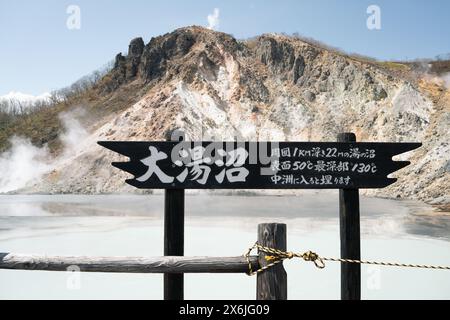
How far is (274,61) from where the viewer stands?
49.9 m

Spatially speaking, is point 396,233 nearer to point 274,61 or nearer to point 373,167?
point 373,167

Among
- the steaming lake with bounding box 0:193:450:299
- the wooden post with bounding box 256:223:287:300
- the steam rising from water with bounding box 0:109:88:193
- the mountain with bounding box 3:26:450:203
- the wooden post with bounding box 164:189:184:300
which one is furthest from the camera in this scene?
the steam rising from water with bounding box 0:109:88:193

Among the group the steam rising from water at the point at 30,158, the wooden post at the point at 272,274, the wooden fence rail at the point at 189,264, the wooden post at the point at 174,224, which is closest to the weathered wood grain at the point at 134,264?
the wooden fence rail at the point at 189,264

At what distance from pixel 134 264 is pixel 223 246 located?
7.23m

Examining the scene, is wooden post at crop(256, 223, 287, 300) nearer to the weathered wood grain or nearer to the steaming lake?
the weathered wood grain

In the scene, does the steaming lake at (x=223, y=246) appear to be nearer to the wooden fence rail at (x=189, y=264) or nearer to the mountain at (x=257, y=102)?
the wooden fence rail at (x=189, y=264)

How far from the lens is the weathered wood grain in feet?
9.89

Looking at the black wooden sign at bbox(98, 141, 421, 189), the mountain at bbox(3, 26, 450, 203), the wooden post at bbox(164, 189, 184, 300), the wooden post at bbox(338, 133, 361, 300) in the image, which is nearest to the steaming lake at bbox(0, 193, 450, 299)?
the wooden post at bbox(338, 133, 361, 300)

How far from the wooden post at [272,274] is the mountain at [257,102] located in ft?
91.8

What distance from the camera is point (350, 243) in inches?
150

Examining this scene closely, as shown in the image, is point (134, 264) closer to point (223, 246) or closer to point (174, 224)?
point (174, 224)

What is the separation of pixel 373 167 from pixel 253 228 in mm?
9688

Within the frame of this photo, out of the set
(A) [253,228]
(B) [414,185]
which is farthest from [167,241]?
(B) [414,185]

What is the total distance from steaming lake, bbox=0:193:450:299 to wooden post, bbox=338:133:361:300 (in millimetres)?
2628
